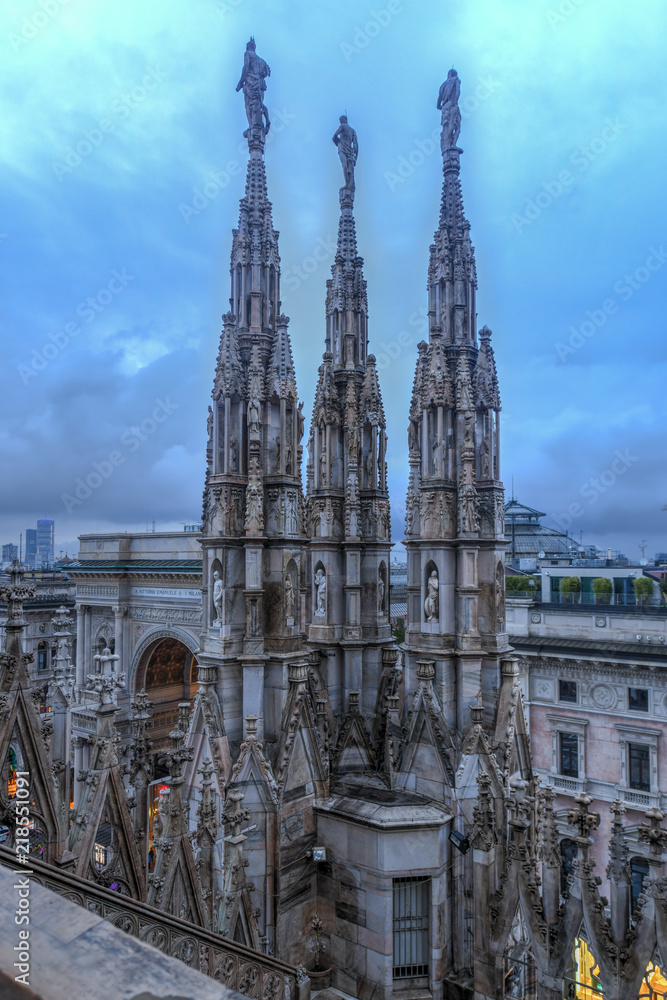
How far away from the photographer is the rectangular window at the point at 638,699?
26.1m

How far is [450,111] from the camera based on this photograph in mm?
15398

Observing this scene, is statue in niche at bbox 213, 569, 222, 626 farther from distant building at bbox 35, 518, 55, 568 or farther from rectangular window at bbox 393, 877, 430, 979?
rectangular window at bbox 393, 877, 430, 979

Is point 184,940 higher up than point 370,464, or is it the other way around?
point 370,464

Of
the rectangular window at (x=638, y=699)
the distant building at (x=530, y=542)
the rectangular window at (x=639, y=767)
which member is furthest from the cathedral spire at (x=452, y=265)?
the distant building at (x=530, y=542)

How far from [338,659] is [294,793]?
4.45 meters

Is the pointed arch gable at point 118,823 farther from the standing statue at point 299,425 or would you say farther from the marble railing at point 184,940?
the standing statue at point 299,425

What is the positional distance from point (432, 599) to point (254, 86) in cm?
1239

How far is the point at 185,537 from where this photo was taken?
107 feet

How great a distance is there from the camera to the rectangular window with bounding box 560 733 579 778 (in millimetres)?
27484

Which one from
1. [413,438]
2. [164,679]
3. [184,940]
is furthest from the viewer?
[164,679]

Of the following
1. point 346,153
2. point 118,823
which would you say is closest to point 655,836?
point 118,823

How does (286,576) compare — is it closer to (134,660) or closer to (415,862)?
(415,862)

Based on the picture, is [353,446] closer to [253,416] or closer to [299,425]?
[299,425]

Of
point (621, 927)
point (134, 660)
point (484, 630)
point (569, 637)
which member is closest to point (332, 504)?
point (484, 630)
